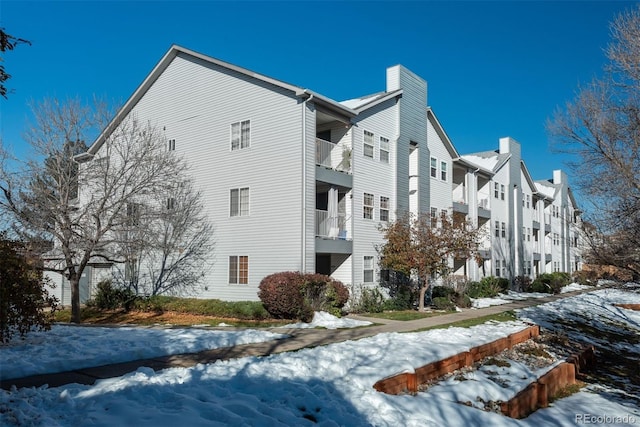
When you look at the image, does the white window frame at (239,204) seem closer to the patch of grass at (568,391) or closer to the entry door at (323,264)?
the entry door at (323,264)

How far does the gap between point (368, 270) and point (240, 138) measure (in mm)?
8464

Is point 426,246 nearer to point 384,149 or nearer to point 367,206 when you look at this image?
point 367,206


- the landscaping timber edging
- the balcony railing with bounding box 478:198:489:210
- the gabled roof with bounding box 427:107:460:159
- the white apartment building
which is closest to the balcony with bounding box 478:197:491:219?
the balcony railing with bounding box 478:198:489:210

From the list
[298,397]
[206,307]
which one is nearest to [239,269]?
[206,307]

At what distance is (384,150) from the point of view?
2555 centimetres

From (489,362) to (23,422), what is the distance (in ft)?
32.6

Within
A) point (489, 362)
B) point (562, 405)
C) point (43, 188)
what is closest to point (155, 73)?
point (43, 188)

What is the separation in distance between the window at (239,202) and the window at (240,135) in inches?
77.7

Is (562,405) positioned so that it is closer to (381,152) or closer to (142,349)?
(142,349)

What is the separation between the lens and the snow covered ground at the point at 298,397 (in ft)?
19.3

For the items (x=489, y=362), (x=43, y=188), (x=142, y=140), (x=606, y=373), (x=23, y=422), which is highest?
(x=142, y=140)

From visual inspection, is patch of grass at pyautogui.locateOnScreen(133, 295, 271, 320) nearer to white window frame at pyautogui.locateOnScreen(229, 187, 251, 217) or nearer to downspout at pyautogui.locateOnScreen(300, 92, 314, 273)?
downspout at pyautogui.locateOnScreen(300, 92, 314, 273)

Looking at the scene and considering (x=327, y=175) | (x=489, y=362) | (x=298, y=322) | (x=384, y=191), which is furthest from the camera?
(x=384, y=191)

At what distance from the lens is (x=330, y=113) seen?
72.3 feet
